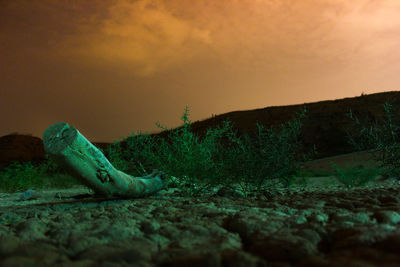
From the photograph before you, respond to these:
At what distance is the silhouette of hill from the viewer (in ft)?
49.9

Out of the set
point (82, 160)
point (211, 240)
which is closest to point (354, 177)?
point (82, 160)

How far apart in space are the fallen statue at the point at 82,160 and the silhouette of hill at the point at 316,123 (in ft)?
34.3

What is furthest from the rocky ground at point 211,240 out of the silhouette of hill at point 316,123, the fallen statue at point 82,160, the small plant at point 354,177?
the silhouette of hill at point 316,123

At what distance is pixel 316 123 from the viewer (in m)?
16.0

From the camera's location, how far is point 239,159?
4.44 m

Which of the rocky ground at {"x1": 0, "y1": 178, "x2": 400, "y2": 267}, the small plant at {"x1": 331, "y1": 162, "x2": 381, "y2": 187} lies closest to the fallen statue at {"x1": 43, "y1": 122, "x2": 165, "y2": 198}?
the rocky ground at {"x1": 0, "y1": 178, "x2": 400, "y2": 267}

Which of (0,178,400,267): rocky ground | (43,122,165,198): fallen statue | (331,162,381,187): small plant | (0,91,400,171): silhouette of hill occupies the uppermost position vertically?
(0,91,400,171): silhouette of hill

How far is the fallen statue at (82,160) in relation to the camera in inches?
128

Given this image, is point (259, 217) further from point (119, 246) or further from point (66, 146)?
point (66, 146)

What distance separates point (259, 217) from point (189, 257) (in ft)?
2.78

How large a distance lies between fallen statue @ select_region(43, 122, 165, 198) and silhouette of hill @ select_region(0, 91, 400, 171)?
10464 millimetres

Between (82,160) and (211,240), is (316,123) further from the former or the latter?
(211,240)

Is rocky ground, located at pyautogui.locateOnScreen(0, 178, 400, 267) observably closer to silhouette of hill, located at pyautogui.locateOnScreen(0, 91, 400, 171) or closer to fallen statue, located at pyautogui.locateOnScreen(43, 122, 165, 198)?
fallen statue, located at pyautogui.locateOnScreen(43, 122, 165, 198)

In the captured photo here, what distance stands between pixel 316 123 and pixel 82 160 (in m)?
14.3
